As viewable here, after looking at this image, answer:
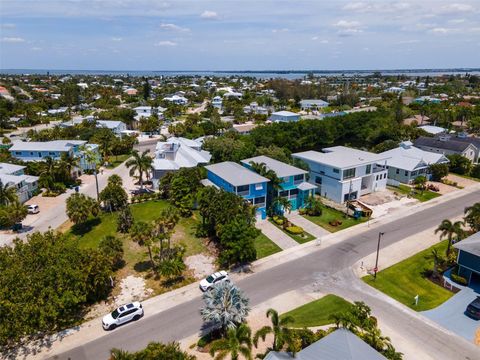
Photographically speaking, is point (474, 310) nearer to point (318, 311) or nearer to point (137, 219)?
point (318, 311)

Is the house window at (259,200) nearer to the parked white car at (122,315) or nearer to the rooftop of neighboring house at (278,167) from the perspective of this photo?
the rooftop of neighboring house at (278,167)

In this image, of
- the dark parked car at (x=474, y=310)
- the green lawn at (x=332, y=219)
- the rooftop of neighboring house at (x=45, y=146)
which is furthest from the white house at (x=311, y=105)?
the dark parked car at (x=474, y=310)

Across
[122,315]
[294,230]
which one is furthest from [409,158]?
[122,315]

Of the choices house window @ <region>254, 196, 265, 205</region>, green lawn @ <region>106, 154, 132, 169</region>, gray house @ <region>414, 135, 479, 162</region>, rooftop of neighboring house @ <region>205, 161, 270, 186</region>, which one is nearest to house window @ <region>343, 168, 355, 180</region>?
rooftop of neighboring house @ <region>205, 161, 270, 186</region>

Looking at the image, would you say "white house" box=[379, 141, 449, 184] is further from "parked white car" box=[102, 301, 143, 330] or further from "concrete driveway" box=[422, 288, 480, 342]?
"parked white car" box=[102, 301, 143, 330]

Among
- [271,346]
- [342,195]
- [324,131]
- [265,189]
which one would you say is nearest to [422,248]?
[342,195]

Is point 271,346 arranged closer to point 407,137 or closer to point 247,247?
point 247,247

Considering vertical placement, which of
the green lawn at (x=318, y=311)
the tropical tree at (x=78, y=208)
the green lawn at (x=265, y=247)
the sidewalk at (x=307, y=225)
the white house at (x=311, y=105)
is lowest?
the green lawn at (x=318, y=311)
